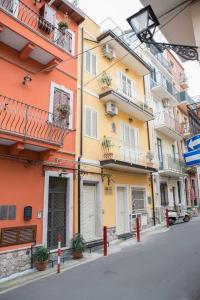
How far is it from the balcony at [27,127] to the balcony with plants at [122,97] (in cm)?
419

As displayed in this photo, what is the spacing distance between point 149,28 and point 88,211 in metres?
8.78

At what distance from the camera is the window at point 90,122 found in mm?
11773

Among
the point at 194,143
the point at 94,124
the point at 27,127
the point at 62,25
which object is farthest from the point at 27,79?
the point at 194,143

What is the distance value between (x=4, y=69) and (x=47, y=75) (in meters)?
1.96

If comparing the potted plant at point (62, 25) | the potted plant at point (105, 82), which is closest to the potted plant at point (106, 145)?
the potted plant at point (105, 82)

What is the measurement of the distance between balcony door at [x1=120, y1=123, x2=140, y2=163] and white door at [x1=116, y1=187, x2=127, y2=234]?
1.86 m

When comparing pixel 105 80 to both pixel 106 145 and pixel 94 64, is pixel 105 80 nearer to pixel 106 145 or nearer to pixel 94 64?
pixel 94 64

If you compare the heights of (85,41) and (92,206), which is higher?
(85,41)

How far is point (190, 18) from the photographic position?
3.94 metres

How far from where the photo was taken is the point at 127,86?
51.5 feet

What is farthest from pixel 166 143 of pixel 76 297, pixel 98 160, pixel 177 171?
pixel 76 297

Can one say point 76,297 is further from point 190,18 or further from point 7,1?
point 7,1

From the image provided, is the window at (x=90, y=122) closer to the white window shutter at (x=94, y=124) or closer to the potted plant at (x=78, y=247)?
the white window shutter at (x=94, y=124)

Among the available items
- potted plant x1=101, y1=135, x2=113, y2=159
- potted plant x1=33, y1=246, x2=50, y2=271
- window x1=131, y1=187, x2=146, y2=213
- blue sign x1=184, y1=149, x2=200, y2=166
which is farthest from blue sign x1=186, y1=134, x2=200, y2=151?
window x1=131, y1=187, x2=146, y2=213
